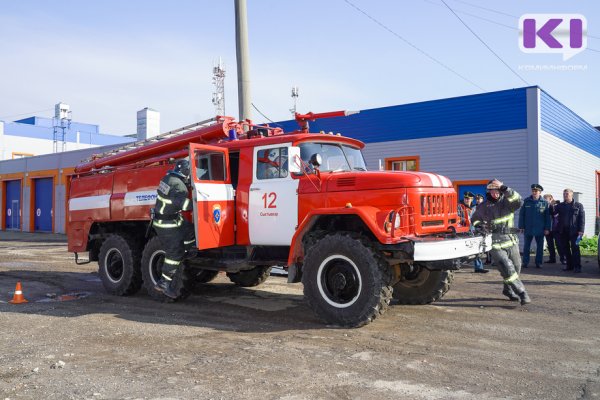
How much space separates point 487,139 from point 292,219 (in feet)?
38.5

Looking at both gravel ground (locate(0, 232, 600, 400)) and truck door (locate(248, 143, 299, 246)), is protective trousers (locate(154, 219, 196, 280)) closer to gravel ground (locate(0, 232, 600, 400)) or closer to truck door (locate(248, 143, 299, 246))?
gravel ground (locate(0, 232, 600, 400))

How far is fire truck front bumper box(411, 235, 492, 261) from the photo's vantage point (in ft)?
18.6

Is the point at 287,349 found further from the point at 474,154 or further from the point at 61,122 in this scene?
the point at 61,122

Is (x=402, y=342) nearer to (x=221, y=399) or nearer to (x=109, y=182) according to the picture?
(x=221, y=399)

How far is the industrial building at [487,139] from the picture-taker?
15727mm

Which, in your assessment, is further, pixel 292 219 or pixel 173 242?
pixel 173 242

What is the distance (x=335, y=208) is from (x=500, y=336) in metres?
2.43

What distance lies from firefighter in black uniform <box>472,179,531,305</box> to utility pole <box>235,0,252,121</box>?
7.44 meters

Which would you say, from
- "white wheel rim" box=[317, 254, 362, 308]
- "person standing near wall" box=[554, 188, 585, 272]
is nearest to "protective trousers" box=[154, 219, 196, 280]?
"white wheel rim" box=[317, 254, 362, 308]

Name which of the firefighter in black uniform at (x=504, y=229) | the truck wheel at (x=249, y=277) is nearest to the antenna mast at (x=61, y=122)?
the truck wheel at (x=249, y=277)

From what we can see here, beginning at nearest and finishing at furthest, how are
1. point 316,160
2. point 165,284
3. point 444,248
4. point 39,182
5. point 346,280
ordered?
point 444,248, point 346,280, point 316,160, point 165,284, point 39,182

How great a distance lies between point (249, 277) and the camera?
916cm

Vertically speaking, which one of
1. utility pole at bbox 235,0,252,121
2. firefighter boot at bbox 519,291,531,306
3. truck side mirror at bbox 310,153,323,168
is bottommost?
firefighter boot at bbox 519,291,531,306

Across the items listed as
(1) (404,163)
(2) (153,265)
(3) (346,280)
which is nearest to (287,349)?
(3) (346,280)
